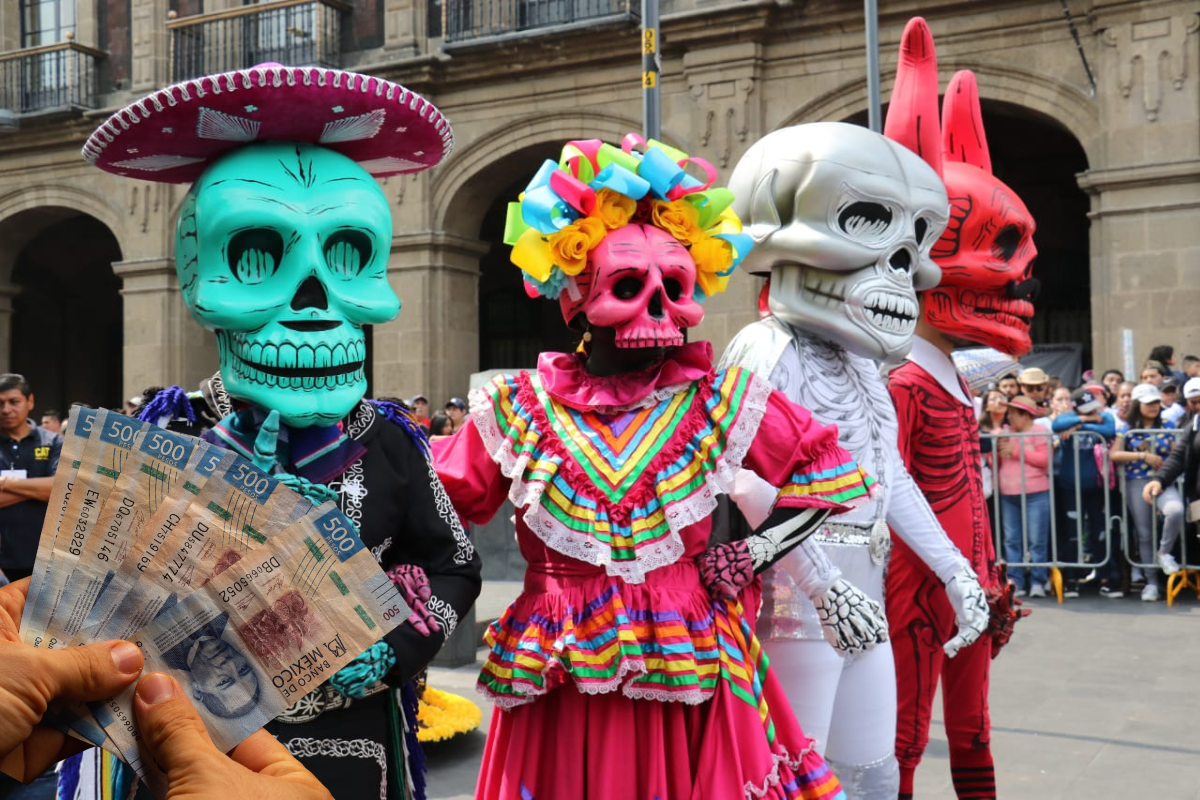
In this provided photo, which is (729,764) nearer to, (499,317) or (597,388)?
(597,388)

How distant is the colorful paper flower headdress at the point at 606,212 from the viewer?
2738mm

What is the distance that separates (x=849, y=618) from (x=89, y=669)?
1.99 m

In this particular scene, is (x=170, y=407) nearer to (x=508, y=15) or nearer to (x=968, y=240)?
(x=968, y=240)

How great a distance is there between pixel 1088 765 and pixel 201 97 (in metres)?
4.37

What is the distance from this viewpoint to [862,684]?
306 cm

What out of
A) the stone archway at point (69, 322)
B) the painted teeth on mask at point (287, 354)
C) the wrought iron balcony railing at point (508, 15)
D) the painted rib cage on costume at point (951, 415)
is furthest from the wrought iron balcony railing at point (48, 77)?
the painted teeth on mask at point (287, 354)

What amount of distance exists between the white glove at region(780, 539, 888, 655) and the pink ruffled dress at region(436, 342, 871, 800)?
21 centimetres

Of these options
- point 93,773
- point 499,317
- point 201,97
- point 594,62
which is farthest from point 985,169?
point 499,317

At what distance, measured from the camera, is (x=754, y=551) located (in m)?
2.68

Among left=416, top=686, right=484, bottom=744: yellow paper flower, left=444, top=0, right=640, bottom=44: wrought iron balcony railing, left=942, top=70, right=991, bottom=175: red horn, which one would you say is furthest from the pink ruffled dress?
left=444, top=0, right=640, bottom=44: wrought iron balcony railing

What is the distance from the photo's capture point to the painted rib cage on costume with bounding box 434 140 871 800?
2.52 metres

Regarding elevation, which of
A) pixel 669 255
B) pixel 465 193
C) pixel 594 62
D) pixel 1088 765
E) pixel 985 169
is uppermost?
pixel 594 62

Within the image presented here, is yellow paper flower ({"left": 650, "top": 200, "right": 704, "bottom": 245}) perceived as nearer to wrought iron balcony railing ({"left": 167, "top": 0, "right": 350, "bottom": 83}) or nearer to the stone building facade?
the stone building facade

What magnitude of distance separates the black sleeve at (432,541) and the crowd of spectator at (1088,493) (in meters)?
7.28
